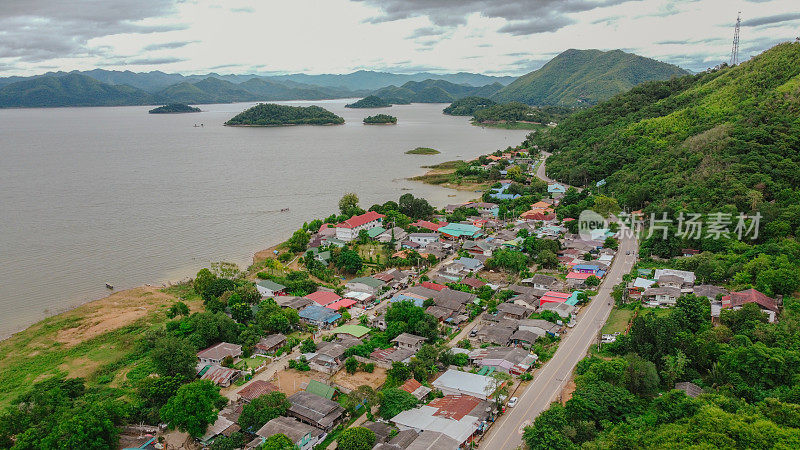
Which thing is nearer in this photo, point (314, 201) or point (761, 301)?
point (761, 301)

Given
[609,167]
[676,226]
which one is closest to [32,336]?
[676,226]

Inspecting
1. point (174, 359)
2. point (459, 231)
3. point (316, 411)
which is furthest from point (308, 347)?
point (459, 231)

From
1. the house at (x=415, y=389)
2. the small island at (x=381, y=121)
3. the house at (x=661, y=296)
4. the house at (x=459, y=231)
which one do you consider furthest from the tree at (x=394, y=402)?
the small island at (x=381, y=121)

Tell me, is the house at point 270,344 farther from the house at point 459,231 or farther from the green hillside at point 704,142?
the green hillside at point 704,142

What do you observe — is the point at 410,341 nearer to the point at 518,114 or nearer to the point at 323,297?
the point at 323,297

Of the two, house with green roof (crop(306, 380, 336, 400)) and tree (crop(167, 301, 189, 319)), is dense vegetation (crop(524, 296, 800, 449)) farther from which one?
tree (crop(167, 301, 189, 319))

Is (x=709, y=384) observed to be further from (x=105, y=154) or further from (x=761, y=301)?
(x=105, y=154)

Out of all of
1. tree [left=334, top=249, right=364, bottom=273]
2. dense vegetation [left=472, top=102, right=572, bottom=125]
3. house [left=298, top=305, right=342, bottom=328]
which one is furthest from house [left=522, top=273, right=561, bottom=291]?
dense vegetation [left=472, top=102, right=572, bottom=125]
